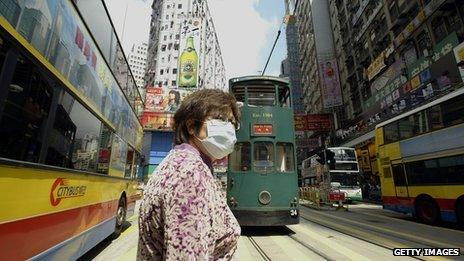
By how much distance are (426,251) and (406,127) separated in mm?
6461

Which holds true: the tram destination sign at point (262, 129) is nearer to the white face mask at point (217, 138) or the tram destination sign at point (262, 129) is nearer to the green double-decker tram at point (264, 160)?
the green double-decker tram at point (264, 160)

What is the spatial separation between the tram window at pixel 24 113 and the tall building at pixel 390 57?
60.6ft

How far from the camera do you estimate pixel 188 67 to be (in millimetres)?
61469

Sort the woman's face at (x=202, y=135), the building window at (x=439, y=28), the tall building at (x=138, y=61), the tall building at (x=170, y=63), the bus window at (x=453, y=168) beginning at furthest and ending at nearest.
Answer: the tall building at (x=138, y=61) → the tall building at (x=170, y=63) → the building window at (x=439, y=28) → the bus window at (x=453, y=168) → the woman's face at (x=202, y=135)

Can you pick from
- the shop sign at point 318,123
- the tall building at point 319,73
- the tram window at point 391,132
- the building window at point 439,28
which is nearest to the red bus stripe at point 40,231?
the tram window at point 391,132

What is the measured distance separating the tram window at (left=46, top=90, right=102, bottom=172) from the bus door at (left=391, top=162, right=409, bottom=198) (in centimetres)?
1093

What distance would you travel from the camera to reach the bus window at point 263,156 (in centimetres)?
918

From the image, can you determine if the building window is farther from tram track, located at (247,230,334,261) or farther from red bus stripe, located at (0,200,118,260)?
red bus stripe, located at (0,200,118,260)

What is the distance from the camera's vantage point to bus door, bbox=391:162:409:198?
445 inches

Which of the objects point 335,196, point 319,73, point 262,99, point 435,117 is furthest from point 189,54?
point 435,117

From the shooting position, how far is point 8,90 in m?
2.57

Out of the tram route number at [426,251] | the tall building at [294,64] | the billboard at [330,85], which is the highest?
the tall building at [294,64]

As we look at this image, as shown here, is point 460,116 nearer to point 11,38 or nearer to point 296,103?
point 11,38

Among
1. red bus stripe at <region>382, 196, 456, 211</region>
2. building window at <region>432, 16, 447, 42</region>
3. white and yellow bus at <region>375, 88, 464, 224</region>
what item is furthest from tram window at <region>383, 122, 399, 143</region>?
building window at <region>432, 16, 447, 42</region>
